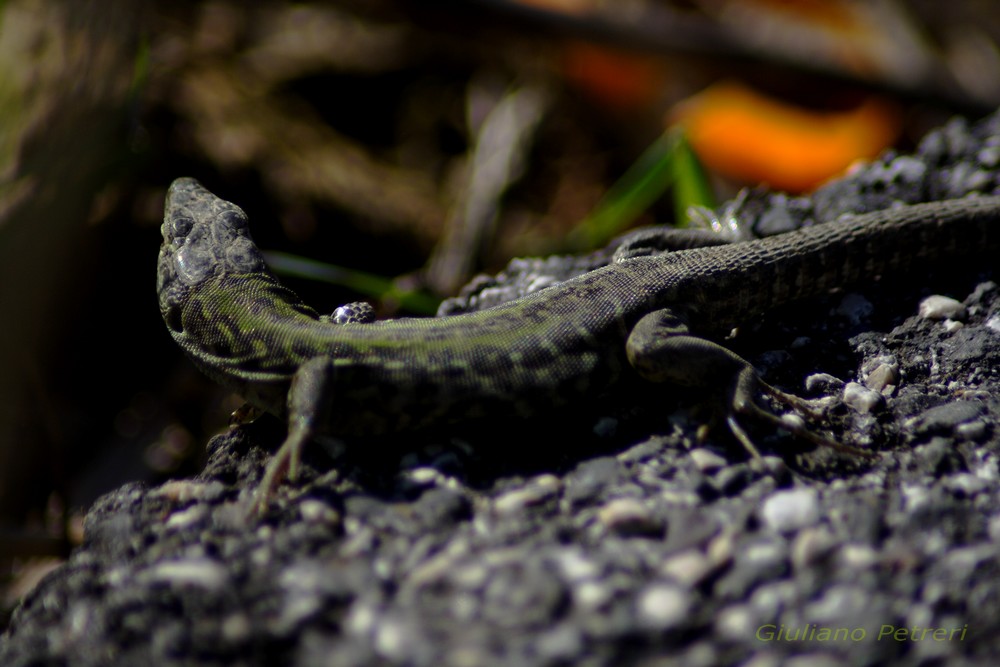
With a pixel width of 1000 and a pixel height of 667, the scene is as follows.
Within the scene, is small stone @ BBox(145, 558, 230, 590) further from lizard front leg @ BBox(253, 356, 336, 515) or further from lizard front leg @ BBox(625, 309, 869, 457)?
lizard front leg @ BBox(625, 309, 869, 457)

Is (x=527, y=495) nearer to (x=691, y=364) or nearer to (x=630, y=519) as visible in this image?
(x=630, y=519)

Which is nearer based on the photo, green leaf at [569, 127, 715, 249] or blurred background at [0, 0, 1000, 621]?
green leaf at [569, 127, 715, 249]

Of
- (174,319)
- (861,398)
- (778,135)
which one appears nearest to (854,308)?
(861,398)

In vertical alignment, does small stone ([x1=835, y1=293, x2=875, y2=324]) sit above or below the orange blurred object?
above

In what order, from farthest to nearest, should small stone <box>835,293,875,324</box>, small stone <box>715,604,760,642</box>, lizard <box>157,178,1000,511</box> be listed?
small stone <box>835,293,875,324</box>, lizard <box>157,178,1000,511</box>, small stone <box>715,604,760,642</box>

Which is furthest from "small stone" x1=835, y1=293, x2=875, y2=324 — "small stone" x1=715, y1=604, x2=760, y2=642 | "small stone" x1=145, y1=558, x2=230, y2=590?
"small stone" x1=145, y1=558, x2=230, y2=590

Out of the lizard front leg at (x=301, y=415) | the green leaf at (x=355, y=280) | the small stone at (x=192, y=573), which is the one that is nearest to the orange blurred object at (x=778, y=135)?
the green leaf at (x=355, y=280)
